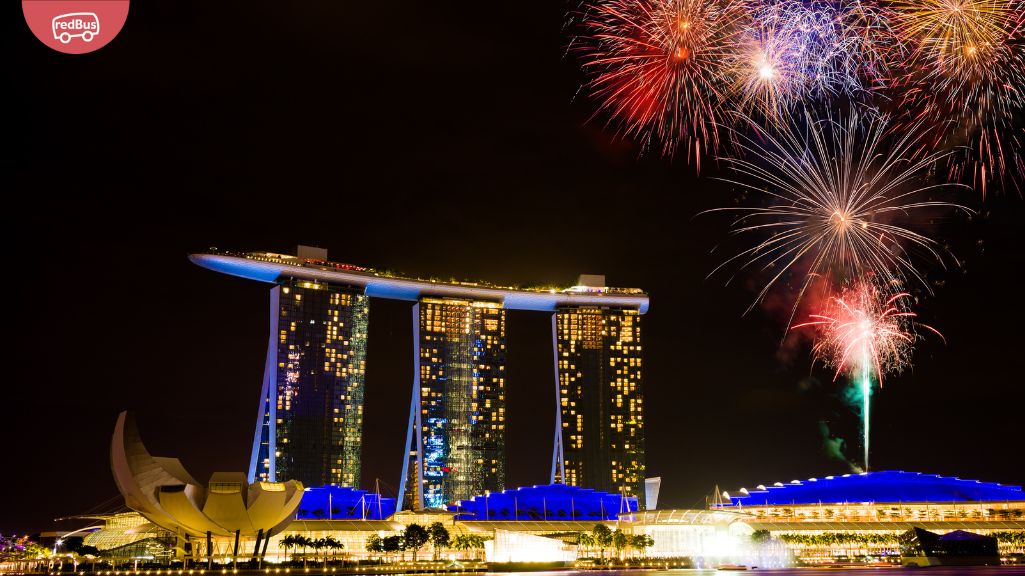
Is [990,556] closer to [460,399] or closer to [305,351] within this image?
[460,399]

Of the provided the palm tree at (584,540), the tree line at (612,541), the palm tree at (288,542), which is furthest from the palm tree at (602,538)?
the palm tree at (288,542)

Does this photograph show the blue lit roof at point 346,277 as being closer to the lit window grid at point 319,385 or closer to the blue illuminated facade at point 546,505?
the lit window grid at point 319,385

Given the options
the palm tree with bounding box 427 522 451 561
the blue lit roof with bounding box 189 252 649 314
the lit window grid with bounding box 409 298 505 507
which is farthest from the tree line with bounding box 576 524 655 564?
the blue lit roof with bounding box 189 252 649 314

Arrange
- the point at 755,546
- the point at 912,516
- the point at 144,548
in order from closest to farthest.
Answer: the point at 144,548 → the point at 755,546 → the point at 912,516

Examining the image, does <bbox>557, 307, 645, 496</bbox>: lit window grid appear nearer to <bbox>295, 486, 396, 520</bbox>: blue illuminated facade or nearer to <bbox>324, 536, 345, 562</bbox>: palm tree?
<bbox>295, 486, 396, 520</bbox>: blue illuminated facade

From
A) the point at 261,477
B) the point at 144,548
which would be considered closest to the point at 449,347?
the point at 261,477

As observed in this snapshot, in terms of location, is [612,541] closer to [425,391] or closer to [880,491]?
[880,491]
